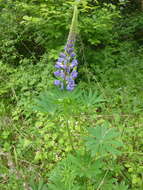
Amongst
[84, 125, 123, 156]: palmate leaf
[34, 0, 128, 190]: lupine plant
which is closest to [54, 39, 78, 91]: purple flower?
[34, 0, 128, 190]: lupine plant

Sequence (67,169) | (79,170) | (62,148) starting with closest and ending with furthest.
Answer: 1. (79,170)
2. (67,169)
3. (62,148)

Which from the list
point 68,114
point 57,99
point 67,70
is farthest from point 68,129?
point 67,70

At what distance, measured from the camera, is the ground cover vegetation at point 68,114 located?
1.55 metres

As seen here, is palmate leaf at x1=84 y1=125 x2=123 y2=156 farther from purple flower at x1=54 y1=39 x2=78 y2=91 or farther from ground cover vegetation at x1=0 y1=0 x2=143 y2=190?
purple flower at x1=54 y1=39 x2=78 y2=91

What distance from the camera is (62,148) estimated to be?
2.30m

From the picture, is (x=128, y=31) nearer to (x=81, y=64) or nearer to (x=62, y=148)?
(x=81, y=64)

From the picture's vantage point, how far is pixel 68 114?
1.66 metres

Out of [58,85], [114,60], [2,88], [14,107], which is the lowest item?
[14,107]

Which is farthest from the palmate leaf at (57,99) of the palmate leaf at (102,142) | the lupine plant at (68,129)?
the palmate leaf at (102,142)

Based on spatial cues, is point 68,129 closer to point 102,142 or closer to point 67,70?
point 102,142

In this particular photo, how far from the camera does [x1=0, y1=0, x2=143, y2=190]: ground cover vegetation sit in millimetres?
1546

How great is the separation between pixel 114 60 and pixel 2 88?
184cm

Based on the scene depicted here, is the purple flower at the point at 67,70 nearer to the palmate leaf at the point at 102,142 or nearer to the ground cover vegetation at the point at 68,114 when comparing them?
the ground cover vegetation at the point at 68,114

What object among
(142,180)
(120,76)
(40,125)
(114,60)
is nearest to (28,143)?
(40,125)
